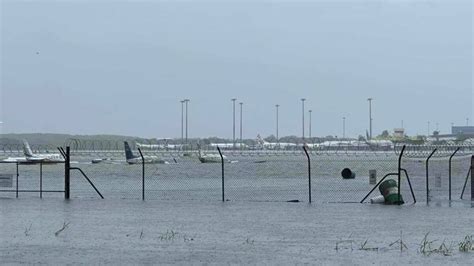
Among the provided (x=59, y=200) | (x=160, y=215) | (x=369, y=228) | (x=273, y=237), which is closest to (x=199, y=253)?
(x=273, y=237)

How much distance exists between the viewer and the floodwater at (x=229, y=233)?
54.2 ft

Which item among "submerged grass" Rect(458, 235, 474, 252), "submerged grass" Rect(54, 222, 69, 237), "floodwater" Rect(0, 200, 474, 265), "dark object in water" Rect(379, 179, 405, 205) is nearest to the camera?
"floodwater" Rect(0, 200, 474, 265)

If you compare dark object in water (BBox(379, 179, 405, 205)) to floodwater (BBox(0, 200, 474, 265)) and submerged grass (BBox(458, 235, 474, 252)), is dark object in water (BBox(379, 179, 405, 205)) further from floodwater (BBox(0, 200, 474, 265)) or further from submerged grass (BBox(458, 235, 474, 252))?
submerged grass (BBox(458, 235, 474, 252))

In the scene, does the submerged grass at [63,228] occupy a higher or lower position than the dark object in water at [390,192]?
lower

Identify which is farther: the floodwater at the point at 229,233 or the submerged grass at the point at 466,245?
the submerged grass at the point at 466,245

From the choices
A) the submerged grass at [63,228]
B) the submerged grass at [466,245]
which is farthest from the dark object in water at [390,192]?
the submerged grass at [63,228]

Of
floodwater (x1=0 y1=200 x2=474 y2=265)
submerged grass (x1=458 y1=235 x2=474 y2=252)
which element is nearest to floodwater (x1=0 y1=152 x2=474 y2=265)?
floodwater (x1=0 y1=200 x2=474 y2=265)

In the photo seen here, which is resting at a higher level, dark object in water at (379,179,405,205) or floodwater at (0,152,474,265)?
dark object in water at (379,179,405,205)

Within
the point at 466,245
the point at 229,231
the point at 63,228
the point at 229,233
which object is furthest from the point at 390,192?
the point at 63,228

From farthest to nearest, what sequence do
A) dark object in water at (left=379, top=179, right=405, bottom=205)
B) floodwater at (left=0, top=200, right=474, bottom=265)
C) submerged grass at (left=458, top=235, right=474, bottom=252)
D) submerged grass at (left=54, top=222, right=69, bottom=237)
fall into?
dark object in water at (left=379, top=179, right=405, bottom=205), submerged grass at (left=54, top=222, right=69, bottom=237), submerged grass at (left=458, top=235, right=474, bottom=252), floodwater at (left=0, top=200, right=474, bottom=265)

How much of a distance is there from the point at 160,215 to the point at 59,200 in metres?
7.23

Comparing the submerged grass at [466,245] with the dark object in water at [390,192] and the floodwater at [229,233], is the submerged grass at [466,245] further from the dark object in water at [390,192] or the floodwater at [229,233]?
the dark object in water at [390,192]

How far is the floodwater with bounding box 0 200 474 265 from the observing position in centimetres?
1652

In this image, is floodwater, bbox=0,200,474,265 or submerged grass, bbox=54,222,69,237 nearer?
floodwater, bbox=0,200,474,265
